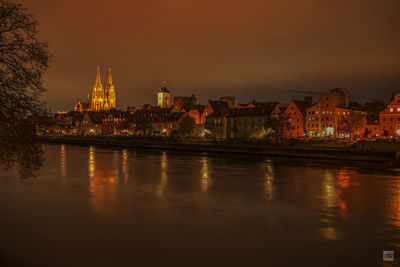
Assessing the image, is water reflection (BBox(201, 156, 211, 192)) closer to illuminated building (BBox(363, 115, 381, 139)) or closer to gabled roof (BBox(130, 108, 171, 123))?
illuminated building (BBox(363, 115, 381, 139))

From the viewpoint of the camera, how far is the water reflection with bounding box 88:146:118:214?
23948mm

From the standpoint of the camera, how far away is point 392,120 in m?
75.7

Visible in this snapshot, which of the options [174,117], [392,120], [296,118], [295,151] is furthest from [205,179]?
[174,117]

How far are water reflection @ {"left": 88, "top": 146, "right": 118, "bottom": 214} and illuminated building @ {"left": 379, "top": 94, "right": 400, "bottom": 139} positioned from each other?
5567cm

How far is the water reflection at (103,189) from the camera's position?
78.6 feet

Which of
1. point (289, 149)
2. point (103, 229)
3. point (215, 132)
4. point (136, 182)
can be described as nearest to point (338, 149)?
point (289, 149)

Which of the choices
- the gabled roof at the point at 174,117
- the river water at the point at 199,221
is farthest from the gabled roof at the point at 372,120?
the gabled roof at the point at 174,117

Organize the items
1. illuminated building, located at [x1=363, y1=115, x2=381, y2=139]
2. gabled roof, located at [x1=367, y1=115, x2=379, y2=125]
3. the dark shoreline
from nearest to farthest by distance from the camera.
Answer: the dark shoreline
illuminated building, located at [x1=363, y1=115, x2=381, y2=139]
gabled roof, located at [x1=367, y1=115, x2=379, y2=125]

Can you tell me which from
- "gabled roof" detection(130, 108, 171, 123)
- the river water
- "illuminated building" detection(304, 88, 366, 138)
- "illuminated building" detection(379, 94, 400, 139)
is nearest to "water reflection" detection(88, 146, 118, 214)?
the river water

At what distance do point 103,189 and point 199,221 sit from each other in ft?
42.5

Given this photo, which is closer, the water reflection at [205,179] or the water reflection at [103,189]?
the water reflection at [103,189]

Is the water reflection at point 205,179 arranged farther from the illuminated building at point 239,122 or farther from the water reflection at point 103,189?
the illuminated building at point 239,122

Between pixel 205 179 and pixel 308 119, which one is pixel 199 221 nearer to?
pixel 205 179

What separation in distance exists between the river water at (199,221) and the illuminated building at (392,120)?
144 ft
